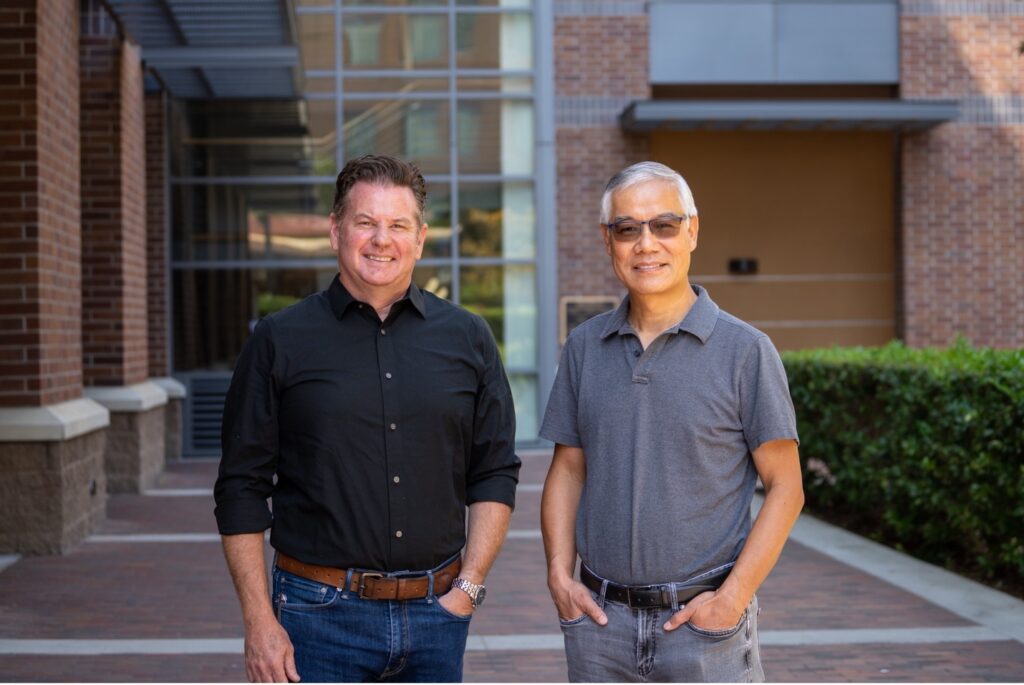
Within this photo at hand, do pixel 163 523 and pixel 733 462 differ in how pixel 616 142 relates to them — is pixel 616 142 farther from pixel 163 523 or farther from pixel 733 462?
pixel 733 462

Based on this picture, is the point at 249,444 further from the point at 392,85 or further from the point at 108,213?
the point at 392,85

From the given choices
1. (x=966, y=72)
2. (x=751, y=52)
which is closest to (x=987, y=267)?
(x=966, y=72)

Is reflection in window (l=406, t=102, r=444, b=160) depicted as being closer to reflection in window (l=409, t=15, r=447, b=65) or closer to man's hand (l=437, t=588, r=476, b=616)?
reflection in window (l=409, t=15, r=447, b=65)

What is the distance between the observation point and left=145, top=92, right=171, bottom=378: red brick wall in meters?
17.7

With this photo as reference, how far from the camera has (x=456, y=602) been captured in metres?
3.42

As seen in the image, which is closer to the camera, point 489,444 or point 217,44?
point 489,444

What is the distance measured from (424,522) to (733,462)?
0.76 metres

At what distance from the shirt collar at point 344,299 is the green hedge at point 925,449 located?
5.42 meters

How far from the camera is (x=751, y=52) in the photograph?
1923 centimetres

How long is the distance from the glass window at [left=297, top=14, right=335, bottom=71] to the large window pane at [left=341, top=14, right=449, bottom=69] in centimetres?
19

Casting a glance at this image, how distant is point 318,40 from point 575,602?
1602cm

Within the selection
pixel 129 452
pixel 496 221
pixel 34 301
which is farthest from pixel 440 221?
pixel 34 301

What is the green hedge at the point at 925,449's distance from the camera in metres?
8.38

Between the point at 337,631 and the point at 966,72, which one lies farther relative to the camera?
the point at 966,72
